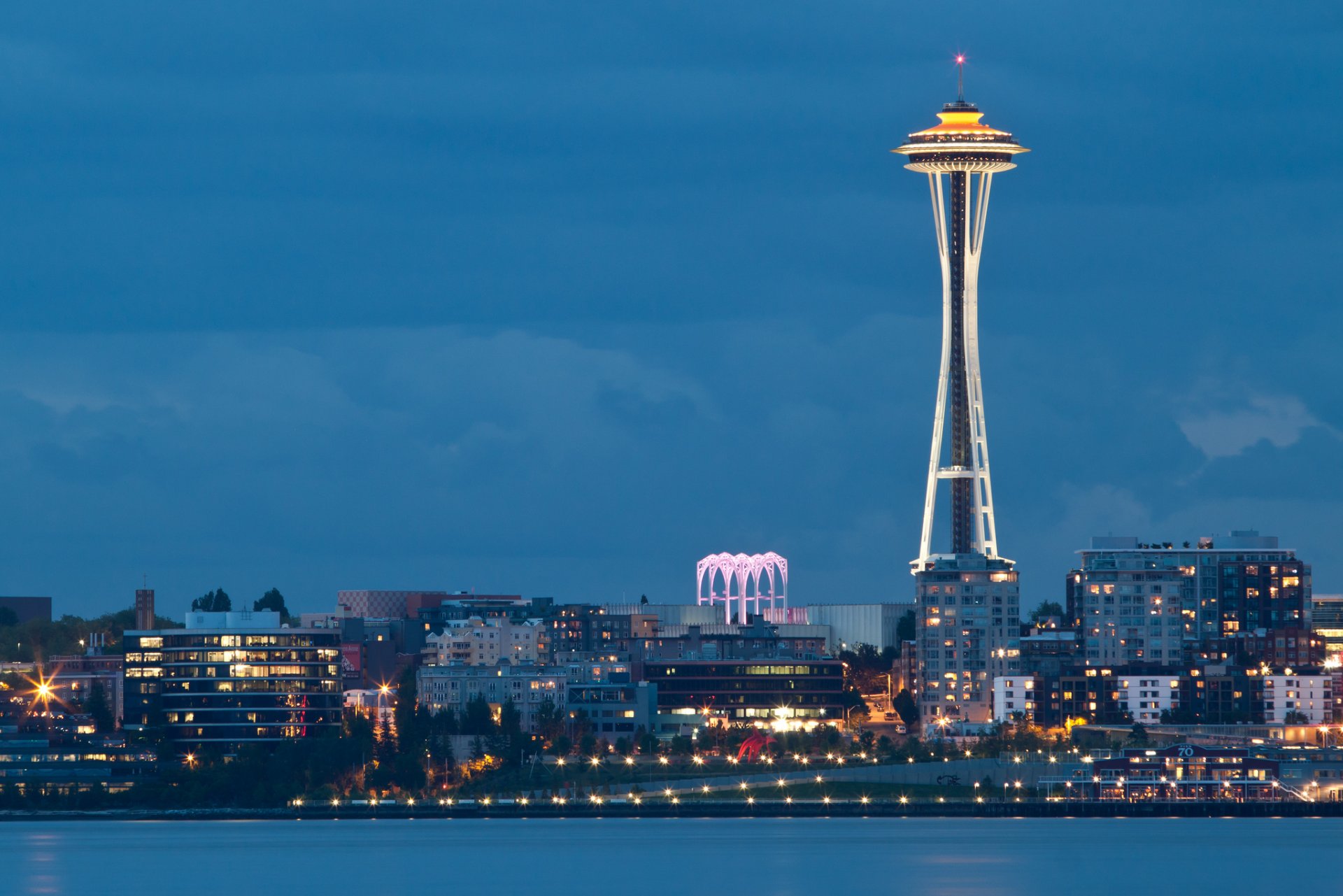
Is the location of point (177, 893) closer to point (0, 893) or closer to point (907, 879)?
point (0, 893)

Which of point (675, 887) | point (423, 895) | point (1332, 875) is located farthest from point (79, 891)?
point (1332, 875)

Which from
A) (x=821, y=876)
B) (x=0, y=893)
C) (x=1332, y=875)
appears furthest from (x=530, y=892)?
(x=1332, y=875)

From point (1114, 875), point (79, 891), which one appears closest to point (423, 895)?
point (79, 891)

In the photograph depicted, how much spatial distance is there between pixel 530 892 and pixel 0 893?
3006 centimetres

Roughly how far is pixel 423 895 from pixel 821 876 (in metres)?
24.0

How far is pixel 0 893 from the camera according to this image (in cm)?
19462

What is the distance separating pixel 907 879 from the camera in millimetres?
195500

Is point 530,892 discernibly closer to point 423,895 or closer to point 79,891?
point 423,895

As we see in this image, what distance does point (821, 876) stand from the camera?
19800 centimetres

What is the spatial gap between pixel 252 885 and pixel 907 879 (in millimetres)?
36824

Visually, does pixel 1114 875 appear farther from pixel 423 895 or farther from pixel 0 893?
pixel 0 893

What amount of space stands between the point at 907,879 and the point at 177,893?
40.6 m

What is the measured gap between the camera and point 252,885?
645ft

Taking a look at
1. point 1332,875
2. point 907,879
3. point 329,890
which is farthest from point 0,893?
point 1332,875
